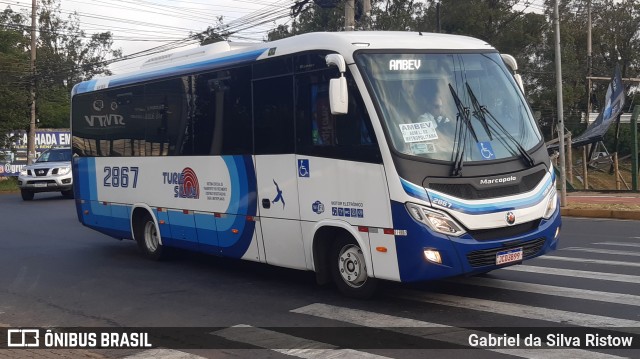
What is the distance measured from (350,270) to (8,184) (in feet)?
120

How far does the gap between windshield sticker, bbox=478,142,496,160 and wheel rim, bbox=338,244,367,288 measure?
1703 millimetres

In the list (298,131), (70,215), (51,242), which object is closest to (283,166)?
(298,131)

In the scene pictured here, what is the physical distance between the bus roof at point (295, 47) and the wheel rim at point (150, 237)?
7.93 feet

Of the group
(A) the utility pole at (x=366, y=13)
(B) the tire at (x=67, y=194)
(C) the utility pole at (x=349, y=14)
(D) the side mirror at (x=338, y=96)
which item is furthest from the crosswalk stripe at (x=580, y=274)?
(B) the tire at (x=67, y=194)

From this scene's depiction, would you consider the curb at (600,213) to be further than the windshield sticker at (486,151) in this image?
Yes

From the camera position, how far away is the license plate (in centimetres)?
815

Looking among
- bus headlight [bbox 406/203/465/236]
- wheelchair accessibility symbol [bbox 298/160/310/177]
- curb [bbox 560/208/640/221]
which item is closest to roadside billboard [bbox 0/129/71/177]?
curb [bbox 560/208/640/221]

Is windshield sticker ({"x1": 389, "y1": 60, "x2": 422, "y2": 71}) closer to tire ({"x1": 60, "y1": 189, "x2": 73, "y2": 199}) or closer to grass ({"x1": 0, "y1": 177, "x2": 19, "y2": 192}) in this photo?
tire ({"x1": 60, "y1": 189, "x2": 73, "y2": 199})

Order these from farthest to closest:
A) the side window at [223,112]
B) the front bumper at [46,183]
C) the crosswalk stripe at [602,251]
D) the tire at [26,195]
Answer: the tire at [26,195] → the front bumper at [46,183] → the crosswalk stripe at [602,251] → the side window at [223,112]

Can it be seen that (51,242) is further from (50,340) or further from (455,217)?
(455,217)

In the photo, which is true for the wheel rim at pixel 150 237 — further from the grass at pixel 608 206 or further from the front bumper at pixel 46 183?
the front bumper at pixel 46 183

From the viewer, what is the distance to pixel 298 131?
926 centimetres

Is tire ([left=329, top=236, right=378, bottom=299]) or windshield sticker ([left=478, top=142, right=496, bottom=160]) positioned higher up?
windshield sticker ([left=478, top=142, right=496, bottom=160])

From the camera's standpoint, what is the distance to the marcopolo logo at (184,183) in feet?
37.0
